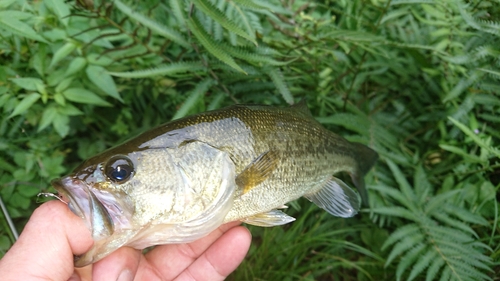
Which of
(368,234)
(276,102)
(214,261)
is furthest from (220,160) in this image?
(368,234)

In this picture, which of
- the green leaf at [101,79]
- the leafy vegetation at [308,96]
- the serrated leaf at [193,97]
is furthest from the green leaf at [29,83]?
the serrated leaf at [193,97]

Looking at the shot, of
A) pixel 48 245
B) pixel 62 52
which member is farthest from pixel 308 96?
pixel 48 245

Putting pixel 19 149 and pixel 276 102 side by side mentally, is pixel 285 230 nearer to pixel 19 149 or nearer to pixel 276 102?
pixel 276 102

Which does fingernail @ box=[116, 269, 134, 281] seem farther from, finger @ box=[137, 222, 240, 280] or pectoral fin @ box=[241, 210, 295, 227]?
pectoral fin @ box=[241, 210, 295, 227]

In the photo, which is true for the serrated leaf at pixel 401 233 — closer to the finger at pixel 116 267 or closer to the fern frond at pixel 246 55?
the fern frond at pixel 246 55

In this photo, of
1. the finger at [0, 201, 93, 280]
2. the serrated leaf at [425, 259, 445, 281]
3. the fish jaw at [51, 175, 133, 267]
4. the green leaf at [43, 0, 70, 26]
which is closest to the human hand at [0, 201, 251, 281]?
the finger at [0, 201, 93, 280]

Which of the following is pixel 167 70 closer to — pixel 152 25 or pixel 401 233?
pixel 152 25
